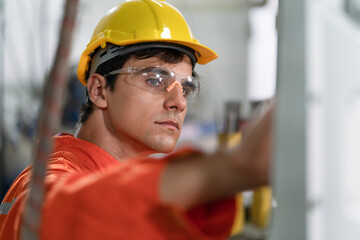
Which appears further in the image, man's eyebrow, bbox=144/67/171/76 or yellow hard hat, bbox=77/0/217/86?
yellow hard hat, bbox=77/0/217/86

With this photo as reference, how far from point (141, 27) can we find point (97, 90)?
0.32 metres

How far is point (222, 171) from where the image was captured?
1.79 feet

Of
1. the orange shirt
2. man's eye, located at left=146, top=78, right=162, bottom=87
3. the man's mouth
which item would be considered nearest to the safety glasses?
man's eye, located at left=146, top=78, right=162, bottom=87

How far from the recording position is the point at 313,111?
1.95 ft

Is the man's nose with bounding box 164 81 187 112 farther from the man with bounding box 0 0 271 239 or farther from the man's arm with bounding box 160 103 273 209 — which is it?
the man's arm with bounding box 160 103 273 209

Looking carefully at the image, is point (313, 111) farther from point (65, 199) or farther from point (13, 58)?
point (13, 58)

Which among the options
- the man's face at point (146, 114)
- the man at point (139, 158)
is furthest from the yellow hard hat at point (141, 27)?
the man's face at point (146, 114)

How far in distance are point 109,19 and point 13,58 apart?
9.21 feet

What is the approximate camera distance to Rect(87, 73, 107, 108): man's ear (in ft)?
4.99

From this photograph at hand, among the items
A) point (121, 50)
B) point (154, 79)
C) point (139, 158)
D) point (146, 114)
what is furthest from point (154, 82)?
point (139, 158)

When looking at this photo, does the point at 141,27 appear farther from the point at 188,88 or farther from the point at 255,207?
the point at 255,207

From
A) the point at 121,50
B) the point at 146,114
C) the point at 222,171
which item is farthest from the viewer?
the point at 121,50

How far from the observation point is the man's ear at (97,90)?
1521 mm

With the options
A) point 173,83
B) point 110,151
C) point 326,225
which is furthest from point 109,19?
point 326,225
